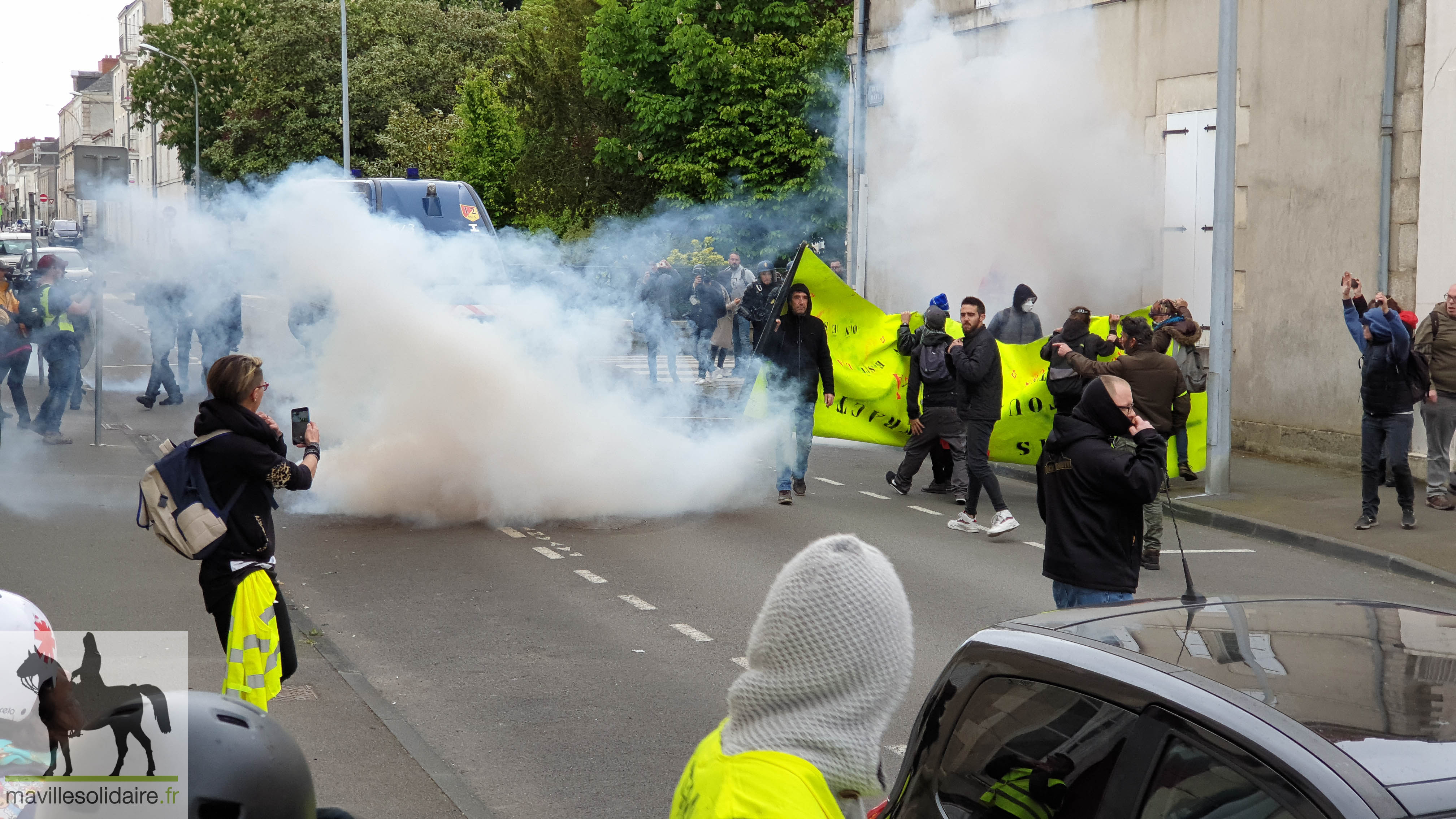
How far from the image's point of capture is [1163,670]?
2.58 meters

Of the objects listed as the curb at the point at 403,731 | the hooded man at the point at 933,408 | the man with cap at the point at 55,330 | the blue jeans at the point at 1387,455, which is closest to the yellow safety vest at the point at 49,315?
the man with cap at the point at 55,330

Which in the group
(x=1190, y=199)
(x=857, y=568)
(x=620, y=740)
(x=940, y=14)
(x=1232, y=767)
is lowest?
(x=620, y=740)

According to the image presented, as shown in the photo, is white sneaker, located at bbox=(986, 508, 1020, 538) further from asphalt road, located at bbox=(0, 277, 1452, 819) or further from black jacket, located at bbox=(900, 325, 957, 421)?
black jacket, located at bbox=(900, 325, 957, 421)

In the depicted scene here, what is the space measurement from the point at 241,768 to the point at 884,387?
1052 centimetres

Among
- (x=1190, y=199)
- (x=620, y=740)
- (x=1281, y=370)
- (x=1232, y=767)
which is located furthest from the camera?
(x=1190, y=199)

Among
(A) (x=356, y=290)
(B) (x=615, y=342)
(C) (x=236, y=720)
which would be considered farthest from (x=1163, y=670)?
(B) (x=615, y=342)

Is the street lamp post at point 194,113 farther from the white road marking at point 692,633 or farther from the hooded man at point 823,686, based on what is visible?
the hooded man at point 823,686

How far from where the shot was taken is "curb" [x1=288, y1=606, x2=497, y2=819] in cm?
483

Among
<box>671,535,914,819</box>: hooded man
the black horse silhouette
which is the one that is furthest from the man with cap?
<box>671,535,914,819</box>: hooded man

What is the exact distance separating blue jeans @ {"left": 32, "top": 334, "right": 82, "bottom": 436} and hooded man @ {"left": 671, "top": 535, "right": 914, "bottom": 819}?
553 inches

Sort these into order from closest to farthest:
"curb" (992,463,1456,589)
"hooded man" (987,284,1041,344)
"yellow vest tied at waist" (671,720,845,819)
Answer: "yellow vest tied at waist" (671,720,845,819)
"curb" (992,463,1456,589)
"hooded man" (987,284,1041,344)

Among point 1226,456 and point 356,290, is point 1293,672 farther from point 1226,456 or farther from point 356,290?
point 1226,456

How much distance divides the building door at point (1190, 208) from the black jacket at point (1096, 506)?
31.4 feet

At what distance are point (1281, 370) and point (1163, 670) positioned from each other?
40.0 feet
